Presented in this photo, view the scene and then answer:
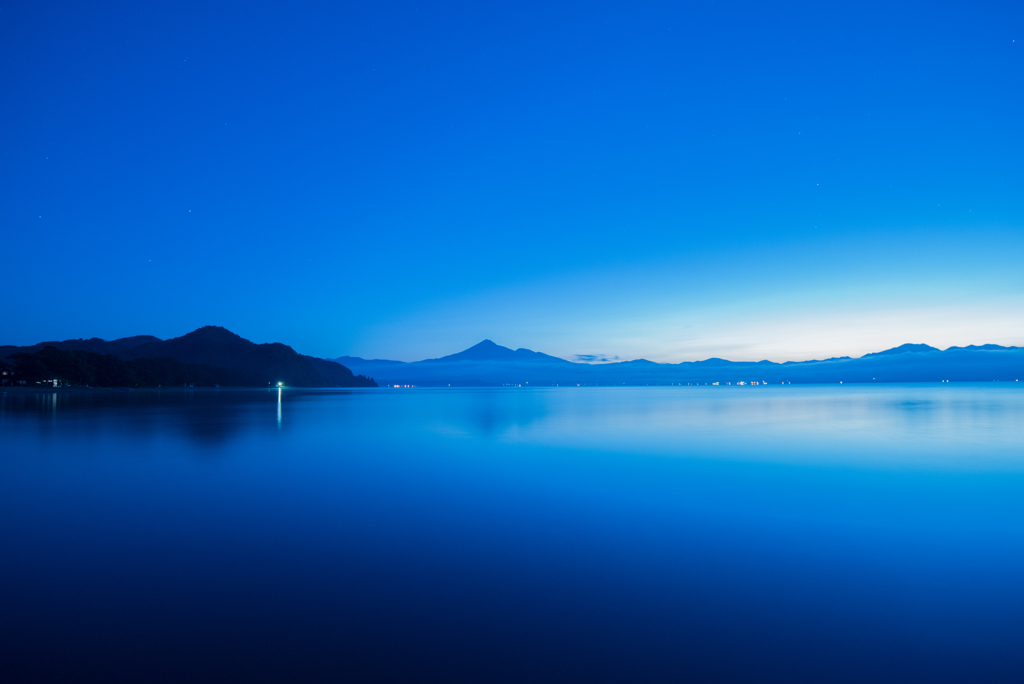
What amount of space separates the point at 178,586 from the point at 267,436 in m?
19.4

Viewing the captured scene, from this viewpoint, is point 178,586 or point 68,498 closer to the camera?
point 178,586

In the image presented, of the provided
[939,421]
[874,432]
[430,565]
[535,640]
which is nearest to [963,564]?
[535,640]

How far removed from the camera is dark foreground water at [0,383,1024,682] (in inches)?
170

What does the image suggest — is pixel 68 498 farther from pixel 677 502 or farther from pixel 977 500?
pixel 977 500

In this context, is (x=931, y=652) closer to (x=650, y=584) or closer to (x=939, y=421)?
(x=650, y=584)

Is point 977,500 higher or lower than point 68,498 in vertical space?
lower

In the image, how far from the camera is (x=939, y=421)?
32156 mm

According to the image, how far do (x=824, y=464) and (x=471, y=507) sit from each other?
1171 centimetres

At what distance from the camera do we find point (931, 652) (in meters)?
4.55

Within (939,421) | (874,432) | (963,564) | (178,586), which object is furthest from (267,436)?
(939,421)

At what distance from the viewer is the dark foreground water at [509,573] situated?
4.33 meters

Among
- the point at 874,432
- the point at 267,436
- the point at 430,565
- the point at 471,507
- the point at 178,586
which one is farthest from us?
the point at 874,432

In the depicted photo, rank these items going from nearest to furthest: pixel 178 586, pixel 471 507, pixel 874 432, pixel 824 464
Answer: pixel 178 586 < pixel 471 507 < pixel 824 464 < pixel 874 432

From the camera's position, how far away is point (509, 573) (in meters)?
6.50
